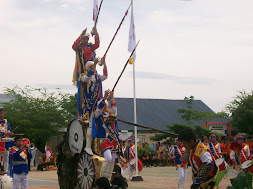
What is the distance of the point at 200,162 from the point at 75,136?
440 cm

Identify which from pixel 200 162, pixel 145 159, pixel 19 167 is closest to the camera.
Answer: pixel 200 162

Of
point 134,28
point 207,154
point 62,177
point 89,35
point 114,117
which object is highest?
point 134,28

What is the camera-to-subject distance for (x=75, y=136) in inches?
393

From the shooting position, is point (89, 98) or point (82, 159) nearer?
point (82, 159)

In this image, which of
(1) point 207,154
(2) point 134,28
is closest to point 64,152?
(1) point 207,154

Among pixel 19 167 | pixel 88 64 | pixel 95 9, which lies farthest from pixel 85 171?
pixel 95 9

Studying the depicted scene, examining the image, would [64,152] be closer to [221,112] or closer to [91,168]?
[91,168]

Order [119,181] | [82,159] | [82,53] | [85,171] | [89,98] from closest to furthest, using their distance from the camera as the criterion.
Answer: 1. [119,181]
2. [85,171]
3. [82,159]
4. [89,98]
5. [82,53]

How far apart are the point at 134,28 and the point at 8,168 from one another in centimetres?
863

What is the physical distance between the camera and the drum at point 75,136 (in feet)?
32.0

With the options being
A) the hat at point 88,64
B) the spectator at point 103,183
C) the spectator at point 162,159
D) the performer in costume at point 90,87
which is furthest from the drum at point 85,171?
the spectator at point 162,159

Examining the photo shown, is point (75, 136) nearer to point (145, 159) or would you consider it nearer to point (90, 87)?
point (90, 87)

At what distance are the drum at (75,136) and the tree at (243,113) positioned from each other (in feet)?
109

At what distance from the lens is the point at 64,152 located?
10.1 metres
